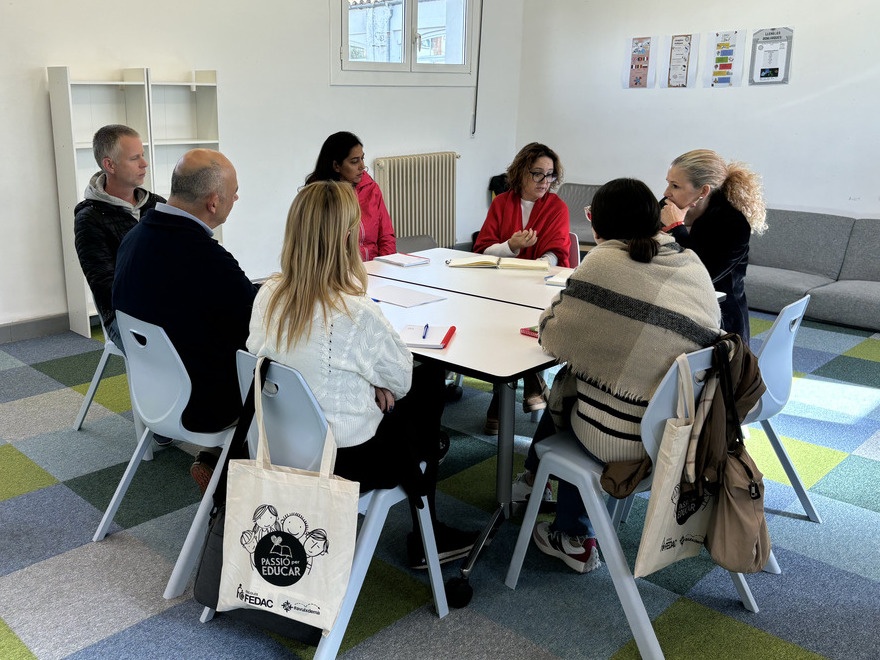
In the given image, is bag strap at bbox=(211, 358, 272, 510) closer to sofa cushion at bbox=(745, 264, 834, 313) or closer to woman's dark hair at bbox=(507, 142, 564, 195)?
woman's dark hair at bbox=(507, 142, 564, 195)

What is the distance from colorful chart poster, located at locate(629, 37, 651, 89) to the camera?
6.29m

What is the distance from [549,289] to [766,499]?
3.66ft

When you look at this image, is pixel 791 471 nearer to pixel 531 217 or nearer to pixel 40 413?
pixel 531 217

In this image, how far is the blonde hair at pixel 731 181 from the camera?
9.89 feet

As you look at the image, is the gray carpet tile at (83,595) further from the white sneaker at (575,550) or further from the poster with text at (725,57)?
the poster with text at (725,57)

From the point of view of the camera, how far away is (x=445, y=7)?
6406 mm

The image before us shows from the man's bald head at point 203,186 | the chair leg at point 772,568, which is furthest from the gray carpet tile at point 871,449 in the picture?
the man's bald head at point 203,186

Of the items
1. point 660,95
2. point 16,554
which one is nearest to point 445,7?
point 660,95

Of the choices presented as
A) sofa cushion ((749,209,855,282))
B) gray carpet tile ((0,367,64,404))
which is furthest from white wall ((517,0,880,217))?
gray carpet tile ((0,367,64,404))

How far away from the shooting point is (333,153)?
3729 mm

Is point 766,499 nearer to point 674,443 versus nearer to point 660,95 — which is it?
point 674,443

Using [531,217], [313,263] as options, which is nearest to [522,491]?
[313,263]

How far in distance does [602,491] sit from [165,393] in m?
1.24

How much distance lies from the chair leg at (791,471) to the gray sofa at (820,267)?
2.73 meters
